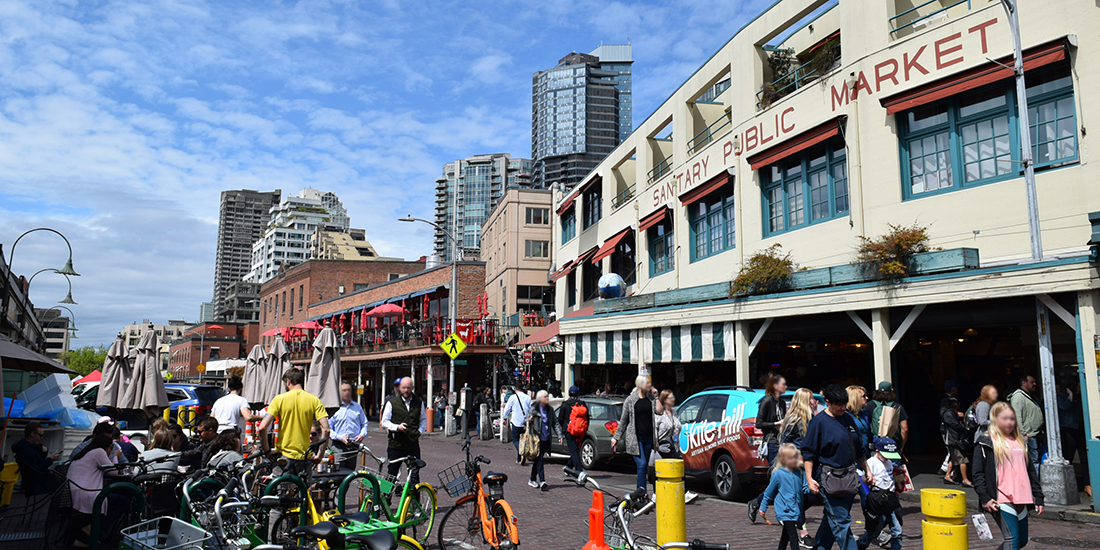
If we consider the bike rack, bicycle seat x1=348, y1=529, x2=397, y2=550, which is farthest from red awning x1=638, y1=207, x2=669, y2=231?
bicycle seat x1=348, y1=529, x2=397, y2=550

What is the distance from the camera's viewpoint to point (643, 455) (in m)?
11.1

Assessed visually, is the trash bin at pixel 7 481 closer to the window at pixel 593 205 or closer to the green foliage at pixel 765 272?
the green foliage at pixel 765 272

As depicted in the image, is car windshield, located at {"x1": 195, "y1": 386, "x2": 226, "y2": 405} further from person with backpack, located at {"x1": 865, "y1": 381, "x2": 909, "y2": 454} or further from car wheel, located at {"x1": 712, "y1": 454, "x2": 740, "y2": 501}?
person with backpack, located at {"x1": 865, "y1": 381, "x2": 909, "y2": 454}

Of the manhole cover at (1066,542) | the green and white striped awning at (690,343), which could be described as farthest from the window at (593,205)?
the manhole cover at (1066,542)

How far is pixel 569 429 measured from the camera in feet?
42.9

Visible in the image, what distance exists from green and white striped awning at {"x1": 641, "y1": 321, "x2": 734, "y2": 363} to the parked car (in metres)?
3.36

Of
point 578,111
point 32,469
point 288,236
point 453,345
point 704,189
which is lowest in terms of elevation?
point 32,469

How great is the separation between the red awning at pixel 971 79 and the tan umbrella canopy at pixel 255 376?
51.6 feet

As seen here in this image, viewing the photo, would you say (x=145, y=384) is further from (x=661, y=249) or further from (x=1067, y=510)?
(x=1067, y=510)

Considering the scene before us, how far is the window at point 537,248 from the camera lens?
40094mm

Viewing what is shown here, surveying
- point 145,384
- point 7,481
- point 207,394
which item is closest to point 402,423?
point 7,481

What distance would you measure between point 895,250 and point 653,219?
993 centimetres

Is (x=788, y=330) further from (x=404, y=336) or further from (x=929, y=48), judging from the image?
(x=404, y=336)

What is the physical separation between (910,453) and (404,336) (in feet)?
72.6
